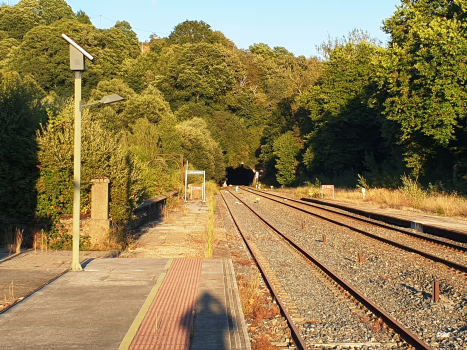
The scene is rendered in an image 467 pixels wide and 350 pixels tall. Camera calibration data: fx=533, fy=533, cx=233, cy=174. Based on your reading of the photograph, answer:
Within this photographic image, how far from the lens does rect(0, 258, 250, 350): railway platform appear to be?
5.98m

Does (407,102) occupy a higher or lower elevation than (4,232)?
higher

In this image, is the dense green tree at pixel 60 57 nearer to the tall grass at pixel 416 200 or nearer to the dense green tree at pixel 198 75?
the dense green tree at pixel 198 75

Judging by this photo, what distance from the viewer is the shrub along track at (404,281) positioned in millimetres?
7342

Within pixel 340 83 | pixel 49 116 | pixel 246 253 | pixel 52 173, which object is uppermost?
pixel 340 83

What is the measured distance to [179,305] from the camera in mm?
7598

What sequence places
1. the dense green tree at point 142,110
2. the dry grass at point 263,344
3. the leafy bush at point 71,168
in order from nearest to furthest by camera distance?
the dry grass at point 263,344, the leafy bush at point 71,168, the dense green tree at point 142,110

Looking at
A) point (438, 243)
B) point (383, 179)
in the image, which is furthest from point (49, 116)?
point (383, 179)

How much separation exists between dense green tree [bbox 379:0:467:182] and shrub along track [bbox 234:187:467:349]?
1302 centimetres

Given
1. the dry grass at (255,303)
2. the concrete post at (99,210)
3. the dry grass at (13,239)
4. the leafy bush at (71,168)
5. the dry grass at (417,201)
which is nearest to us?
the dry grass at (255,303)

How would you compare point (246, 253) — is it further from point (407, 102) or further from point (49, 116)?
point (407, 102)

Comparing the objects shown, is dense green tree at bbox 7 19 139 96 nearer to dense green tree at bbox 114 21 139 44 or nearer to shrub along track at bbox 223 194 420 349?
dense green tree at bbox 114 21 139 44

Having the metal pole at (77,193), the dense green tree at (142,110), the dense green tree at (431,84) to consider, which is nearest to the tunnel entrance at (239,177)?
the dense green tree at (142,110)

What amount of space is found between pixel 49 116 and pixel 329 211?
18.5 meters

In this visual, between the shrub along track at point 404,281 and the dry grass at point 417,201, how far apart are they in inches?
287
